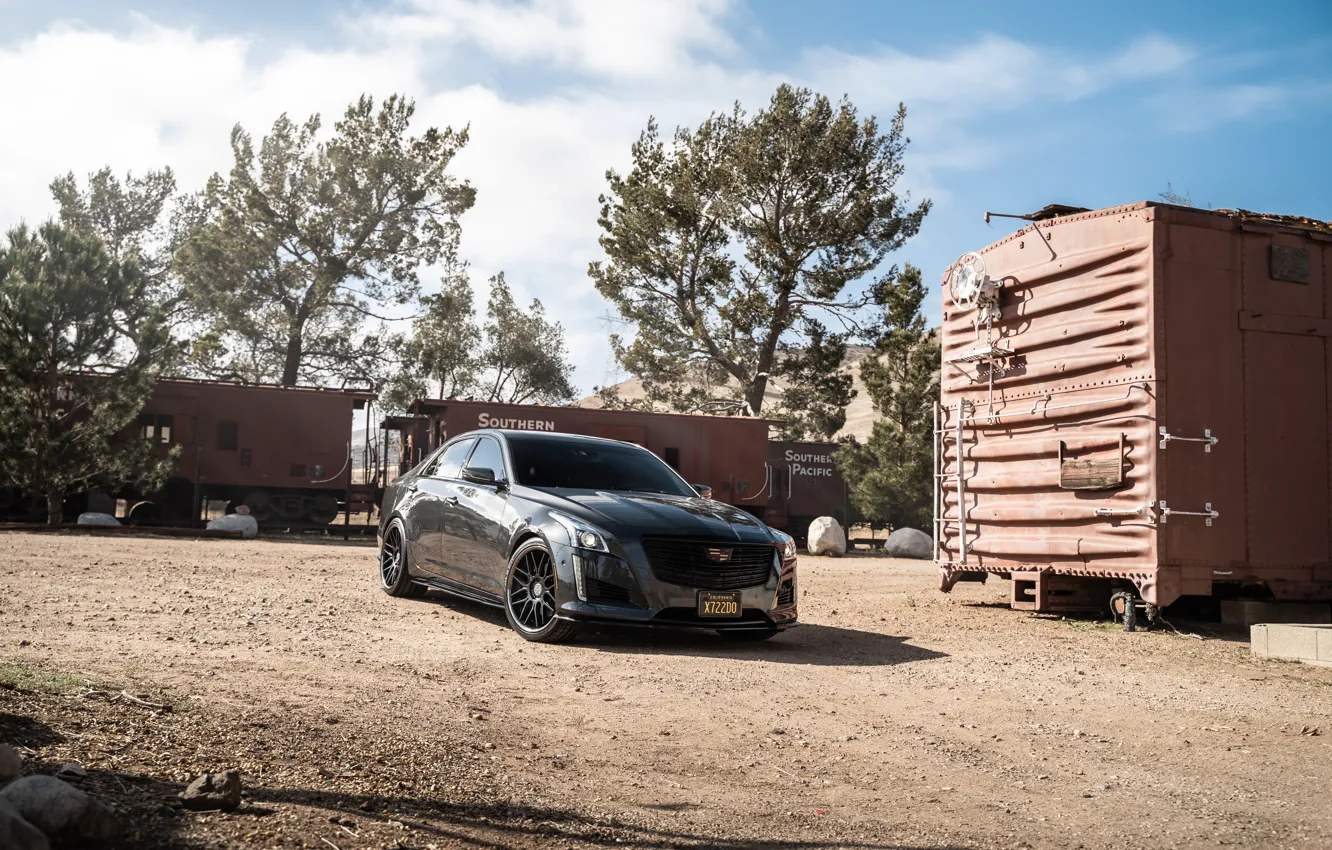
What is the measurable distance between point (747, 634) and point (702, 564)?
95 cm

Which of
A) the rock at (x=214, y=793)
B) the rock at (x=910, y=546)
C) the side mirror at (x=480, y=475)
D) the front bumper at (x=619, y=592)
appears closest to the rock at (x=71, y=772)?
the rock at (x=214, y=793)

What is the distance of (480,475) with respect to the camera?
9180mm

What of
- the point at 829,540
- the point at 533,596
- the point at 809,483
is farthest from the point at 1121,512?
the point at 809,483

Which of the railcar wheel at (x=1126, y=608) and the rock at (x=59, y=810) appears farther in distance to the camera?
the railcar wheel at (x=1126, y=608)

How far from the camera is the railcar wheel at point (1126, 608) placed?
10320 mm

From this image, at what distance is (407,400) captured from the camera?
4462 cm

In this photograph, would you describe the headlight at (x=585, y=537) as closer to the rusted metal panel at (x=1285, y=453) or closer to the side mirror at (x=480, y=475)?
the side mirror at (x=480, y=475)

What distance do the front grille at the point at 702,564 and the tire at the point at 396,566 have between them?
3448 mm

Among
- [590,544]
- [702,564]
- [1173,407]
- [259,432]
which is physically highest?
[259,432]

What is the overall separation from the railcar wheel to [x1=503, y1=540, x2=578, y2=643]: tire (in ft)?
17.2

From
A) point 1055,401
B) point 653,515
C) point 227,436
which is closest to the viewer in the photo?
point 653,515

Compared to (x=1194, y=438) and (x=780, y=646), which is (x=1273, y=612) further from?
(x=780, y=646)

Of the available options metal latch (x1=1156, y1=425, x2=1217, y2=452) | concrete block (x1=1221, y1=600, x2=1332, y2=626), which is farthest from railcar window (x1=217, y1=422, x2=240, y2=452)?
concrete block (x1=1221, y1=600, x2=1332, y2=626)

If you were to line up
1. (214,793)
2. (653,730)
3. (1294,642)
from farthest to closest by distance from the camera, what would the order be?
(1294,642) → (653,730) → (214,793)
